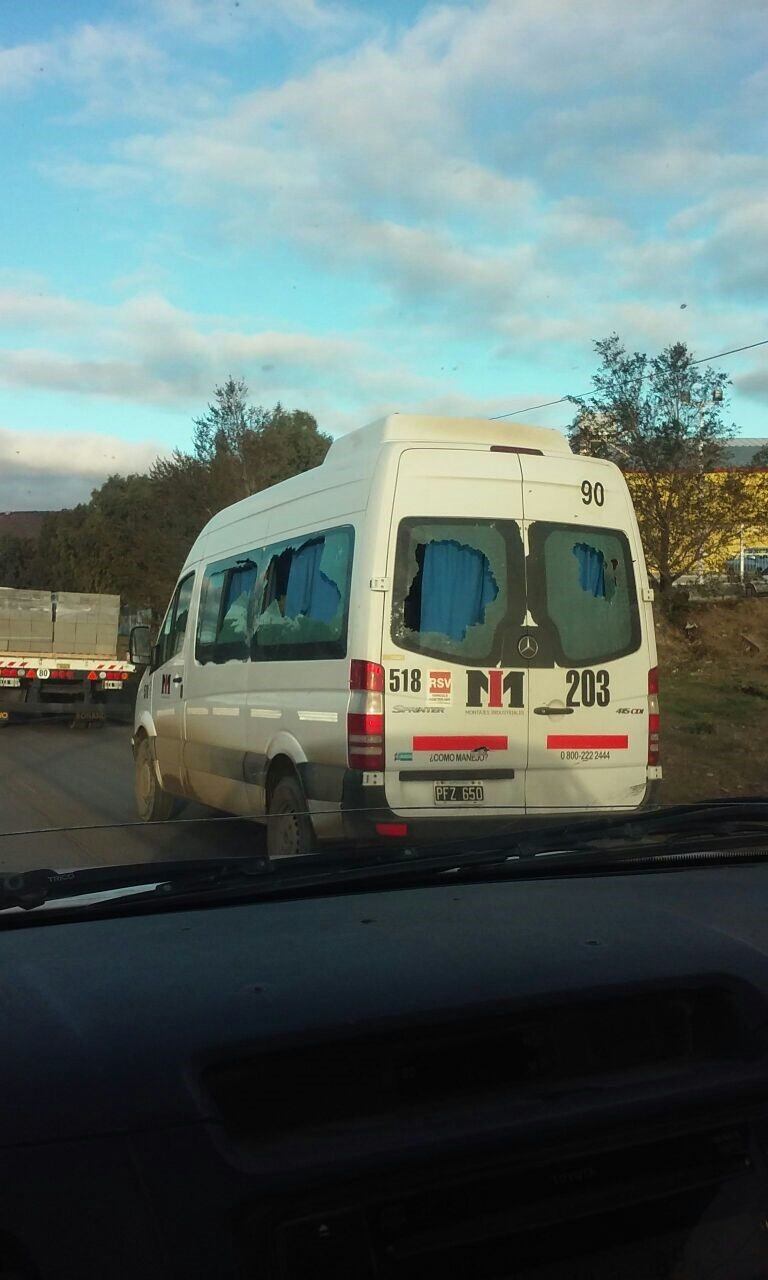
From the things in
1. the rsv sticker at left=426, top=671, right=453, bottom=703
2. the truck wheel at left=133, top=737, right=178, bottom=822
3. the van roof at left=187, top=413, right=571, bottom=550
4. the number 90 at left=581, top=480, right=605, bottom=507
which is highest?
the van roof at left=187, top=413, right=571, bottom=550

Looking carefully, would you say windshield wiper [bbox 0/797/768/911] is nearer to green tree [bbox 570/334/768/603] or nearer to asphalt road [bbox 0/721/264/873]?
asphalt road [bbox 0/721/264/873]

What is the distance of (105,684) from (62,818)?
38.7ft

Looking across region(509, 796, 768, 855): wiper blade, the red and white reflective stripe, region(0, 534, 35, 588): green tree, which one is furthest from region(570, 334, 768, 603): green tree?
region(0, 534, 35, 588): green tree

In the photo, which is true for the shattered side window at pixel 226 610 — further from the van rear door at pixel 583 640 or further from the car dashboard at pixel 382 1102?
the car dashboard at pixel 382 1102

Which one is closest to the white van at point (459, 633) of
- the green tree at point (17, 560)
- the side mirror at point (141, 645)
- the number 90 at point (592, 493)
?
the number 90 at point (592, 493)

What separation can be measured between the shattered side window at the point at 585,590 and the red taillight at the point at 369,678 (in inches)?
39.1

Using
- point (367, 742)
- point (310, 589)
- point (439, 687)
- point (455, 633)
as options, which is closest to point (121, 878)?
point (367, 742)

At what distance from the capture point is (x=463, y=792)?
21.8 feet

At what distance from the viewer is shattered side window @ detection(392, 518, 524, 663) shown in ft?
21.9

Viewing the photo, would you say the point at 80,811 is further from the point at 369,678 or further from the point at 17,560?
the point at 17,560

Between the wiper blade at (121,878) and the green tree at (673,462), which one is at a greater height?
the green tree at (673,462)

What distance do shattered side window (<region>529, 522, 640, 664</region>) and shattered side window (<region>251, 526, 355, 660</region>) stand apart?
43.0 inches

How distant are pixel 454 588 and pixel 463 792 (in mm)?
1128

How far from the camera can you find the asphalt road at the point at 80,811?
325 cm
